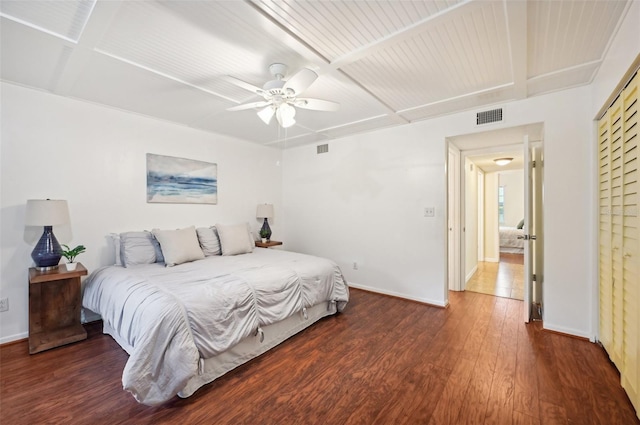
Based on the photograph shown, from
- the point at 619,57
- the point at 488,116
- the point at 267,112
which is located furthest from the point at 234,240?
the point at 619,57

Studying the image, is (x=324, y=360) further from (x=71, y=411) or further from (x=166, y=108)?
(x=166, y=108)

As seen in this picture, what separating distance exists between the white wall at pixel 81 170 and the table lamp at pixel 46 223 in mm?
293

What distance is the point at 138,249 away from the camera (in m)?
3.00

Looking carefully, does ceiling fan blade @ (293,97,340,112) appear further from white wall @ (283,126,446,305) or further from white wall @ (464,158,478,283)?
white wall @ (464,158,478,283)

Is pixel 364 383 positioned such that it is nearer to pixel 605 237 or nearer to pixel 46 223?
pixel 605 237

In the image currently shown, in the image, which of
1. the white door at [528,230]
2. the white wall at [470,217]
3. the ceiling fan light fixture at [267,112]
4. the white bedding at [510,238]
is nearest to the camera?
the ceiling fan light fixture at [267,112]

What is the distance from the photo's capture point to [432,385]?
1911 millimetres

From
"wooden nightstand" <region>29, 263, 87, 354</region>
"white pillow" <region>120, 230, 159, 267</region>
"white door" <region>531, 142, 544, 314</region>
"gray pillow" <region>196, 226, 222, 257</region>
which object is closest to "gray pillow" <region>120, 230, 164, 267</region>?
"white pillow" <region>120, 230, 159, 267</region>

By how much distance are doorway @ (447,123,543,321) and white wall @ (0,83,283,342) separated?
373 centimetres

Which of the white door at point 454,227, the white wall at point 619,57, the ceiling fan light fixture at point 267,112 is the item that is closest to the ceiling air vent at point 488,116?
the white wall at point 619,57

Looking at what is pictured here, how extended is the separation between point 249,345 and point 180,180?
2.54 metres

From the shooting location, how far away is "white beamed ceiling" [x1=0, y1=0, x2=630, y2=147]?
5.33 ft

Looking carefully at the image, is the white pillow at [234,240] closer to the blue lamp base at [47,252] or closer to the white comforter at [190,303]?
the white comforter at [190,303]

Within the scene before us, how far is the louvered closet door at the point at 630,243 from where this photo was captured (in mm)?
1597
